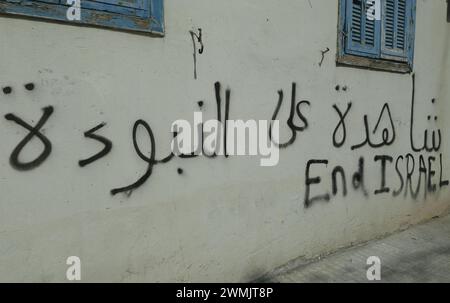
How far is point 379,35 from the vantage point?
3.86 meters

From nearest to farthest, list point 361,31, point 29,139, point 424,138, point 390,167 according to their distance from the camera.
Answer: point 29,139, point 361,31, point 390,167, point 424,138

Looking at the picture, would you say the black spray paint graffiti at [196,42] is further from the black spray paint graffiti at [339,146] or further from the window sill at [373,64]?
the window sill at [373,64]

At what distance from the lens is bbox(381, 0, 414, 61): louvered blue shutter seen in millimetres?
3920

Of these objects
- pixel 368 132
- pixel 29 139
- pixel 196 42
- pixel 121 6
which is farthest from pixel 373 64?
pixel 29 139

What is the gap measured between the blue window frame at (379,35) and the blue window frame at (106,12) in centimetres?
176

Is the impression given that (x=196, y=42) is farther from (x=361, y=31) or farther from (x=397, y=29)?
(x=397, y=29)

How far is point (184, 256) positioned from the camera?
9.21 ft

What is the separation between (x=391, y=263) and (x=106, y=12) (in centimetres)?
303

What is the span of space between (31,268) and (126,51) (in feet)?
4.36

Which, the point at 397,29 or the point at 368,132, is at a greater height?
the point at 397,29

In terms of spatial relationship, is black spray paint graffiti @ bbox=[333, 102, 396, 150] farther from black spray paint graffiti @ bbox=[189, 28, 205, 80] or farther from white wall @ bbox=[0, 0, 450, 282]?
black spray paint graffiti @ bbox=[189, 28, 205, 80]

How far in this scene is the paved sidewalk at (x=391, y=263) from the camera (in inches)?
130

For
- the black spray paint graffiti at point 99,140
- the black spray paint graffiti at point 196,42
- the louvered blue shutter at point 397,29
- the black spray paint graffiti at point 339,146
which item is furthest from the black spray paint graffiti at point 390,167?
the black spray paint graffiti at point 99,140
